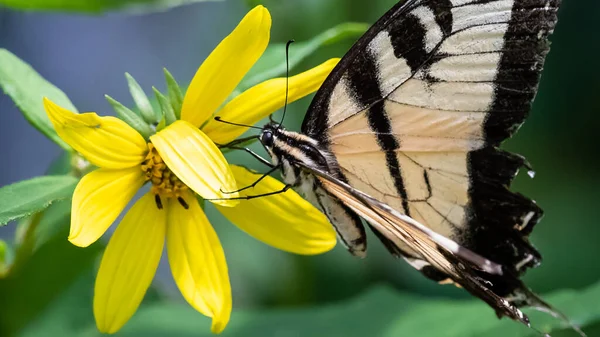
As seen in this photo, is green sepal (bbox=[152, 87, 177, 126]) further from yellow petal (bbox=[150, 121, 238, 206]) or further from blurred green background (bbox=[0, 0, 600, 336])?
blurred green background (bbox=[0, 0, 600, 336])

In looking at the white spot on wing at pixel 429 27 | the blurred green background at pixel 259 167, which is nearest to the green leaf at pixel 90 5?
the blurred green background at pixel 259 167

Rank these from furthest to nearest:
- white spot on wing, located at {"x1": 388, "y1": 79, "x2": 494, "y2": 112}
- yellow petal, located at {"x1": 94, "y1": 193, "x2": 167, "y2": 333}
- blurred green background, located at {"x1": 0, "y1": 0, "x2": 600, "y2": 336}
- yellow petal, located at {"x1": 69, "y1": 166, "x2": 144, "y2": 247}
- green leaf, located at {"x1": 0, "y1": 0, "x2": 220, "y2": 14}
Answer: blurred green background, located at {"x1": 0, "y1": 0, "x2": 600, "y2": 336} < green leaf, located at {"x1": 0, "y1": 0, "x2": 220, "y2": 14} < white spot on wing, located at {"x1": 388, "y1": 79, "x2": 494, "y2": 112} < yellow petal, located at {"x1": 94, "y1": 193, "x2": 167, "y2": 333} < yellow petal, located at {"x1": 69, "y1": 166, "x2": 144, "y2": 247}

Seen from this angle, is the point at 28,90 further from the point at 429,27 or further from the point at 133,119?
the point at 429,27

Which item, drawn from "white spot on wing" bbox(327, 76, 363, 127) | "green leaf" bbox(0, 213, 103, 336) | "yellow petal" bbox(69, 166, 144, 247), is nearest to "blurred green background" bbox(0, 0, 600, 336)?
"green leaf" bbox(0, 213, 103, 336)

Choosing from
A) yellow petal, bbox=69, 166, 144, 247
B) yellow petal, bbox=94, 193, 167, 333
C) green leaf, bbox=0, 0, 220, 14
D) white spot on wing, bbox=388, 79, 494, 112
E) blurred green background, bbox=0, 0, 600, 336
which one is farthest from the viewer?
blurred green background, bbox=0, 0, 600, 336

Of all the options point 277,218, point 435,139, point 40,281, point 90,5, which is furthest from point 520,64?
point 40,281

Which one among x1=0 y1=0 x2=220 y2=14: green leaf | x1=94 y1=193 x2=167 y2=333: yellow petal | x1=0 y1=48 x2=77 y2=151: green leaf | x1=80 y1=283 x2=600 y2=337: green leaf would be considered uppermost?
x1=0 y1=0 x2=220 y2=14: green leaf

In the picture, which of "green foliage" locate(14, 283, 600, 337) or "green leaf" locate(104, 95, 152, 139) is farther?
"green foliage" locate(14, 283, 600, 337)

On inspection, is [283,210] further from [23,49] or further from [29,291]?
[23,49]

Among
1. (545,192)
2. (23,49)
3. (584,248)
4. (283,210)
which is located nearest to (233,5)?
(23,49)
